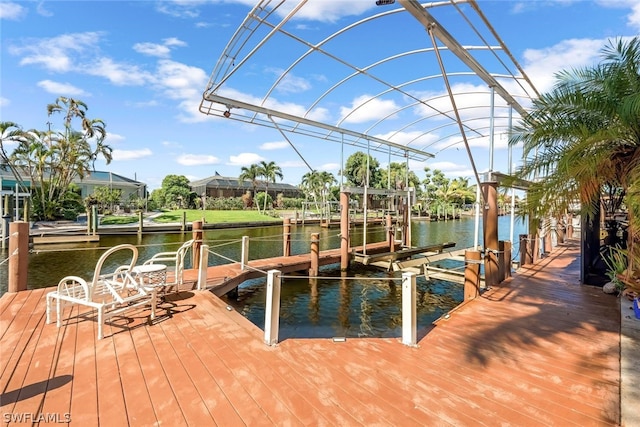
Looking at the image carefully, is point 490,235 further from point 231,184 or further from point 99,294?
point 231,184

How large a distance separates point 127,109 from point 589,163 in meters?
12.6

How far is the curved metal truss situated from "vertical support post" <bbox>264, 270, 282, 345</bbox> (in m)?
3.26

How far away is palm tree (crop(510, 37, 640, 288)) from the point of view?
4117mm

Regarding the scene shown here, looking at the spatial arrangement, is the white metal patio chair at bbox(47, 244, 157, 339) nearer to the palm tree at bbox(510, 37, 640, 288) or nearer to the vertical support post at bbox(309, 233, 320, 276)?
the palm tree at bbox(510, 37, 640, 288)

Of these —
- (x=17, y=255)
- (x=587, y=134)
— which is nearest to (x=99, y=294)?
(x=17, y=255)

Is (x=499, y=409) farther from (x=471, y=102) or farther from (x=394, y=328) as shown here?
(x=471, y=102)

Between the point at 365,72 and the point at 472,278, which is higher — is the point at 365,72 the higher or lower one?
the higher one

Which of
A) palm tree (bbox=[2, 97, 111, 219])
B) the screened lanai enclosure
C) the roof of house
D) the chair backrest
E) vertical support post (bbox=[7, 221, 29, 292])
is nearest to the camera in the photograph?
the chair backrest

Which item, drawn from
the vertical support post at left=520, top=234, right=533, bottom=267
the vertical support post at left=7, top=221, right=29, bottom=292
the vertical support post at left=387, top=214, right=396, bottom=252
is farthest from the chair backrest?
the vertical support post at left=387, top=214, right=396, bottom=252

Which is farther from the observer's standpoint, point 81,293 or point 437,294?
point 437,294

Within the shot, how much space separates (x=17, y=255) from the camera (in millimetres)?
4902

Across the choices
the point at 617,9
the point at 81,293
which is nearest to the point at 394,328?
the point at 81,293

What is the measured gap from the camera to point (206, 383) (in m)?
2.64

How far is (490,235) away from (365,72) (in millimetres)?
4533
